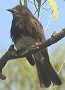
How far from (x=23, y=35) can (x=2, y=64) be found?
108cm

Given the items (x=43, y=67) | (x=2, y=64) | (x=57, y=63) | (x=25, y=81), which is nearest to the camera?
(x=2, y=64)

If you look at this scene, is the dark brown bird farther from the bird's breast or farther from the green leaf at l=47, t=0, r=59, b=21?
the green leaf at l=47, t=0, r=59, b=21

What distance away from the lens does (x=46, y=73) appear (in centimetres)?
307

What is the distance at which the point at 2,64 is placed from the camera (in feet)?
6.42

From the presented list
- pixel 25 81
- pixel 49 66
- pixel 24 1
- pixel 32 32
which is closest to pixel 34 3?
pixel 24 1

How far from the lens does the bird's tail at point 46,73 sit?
2.77m

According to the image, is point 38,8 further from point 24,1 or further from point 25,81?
point 25,81

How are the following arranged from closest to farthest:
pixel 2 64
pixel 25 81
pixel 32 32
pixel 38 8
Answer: pixel 38 8 < pixel 2 64 < pixel 32 32 < pixel 25 81

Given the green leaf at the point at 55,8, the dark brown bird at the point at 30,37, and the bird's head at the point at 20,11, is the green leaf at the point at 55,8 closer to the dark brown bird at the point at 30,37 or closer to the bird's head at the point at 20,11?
the dark brown bird at the point at 30,37

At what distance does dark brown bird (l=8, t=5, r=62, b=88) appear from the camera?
9.74 ft

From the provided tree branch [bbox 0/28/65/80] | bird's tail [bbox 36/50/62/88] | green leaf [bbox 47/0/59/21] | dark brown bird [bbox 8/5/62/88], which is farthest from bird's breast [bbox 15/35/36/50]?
green leaf [bbox 47/0/59/21]

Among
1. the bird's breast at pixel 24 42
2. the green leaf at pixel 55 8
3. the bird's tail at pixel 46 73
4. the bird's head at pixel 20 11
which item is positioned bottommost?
the bird's tail at pixel 46 73

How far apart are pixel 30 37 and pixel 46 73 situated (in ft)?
1.09

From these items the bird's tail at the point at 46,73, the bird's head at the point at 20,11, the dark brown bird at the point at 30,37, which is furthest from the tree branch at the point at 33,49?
the bird's head at the point at 20,11
